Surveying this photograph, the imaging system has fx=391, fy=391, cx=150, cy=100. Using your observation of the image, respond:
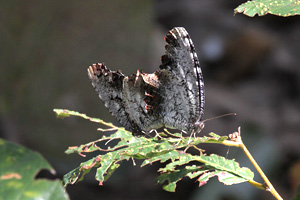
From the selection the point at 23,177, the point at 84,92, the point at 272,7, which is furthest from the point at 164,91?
the point at 84,92

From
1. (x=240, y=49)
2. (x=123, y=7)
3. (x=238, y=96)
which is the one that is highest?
(x=123, y=7)

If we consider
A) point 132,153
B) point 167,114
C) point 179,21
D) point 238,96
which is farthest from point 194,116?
point 179,21

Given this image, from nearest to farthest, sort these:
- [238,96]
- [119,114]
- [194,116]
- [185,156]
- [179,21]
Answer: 1. [185,156]
2. [194,116]
3. [119,114]
4. [238,96]
5. [179,21]

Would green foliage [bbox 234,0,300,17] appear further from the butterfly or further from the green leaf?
the green leaf

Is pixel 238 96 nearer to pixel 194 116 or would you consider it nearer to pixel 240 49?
pixel 240 49

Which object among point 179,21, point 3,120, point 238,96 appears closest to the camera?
point 3,120

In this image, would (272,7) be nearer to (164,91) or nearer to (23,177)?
(164,91)

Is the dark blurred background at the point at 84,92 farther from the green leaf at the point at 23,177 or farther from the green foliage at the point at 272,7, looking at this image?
the green leaf at the point at 23,177
